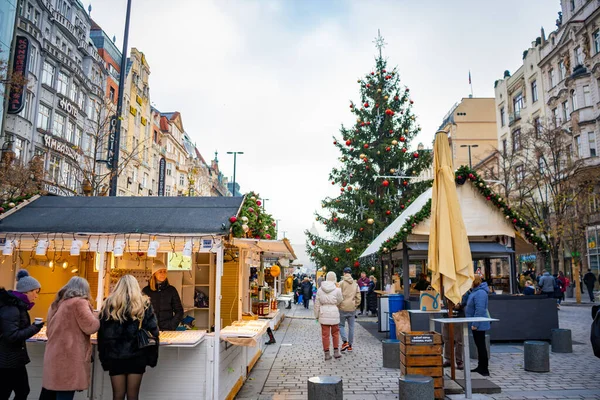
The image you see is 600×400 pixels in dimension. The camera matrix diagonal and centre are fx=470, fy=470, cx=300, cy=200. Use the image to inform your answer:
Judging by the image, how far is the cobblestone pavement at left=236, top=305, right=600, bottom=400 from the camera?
7449 mm

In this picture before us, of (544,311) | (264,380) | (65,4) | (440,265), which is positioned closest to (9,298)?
(264,380)

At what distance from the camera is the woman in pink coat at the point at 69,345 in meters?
5.01

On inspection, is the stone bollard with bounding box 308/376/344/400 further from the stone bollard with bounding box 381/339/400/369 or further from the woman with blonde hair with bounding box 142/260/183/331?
the stone bollard with bounding box 381/339/400/369

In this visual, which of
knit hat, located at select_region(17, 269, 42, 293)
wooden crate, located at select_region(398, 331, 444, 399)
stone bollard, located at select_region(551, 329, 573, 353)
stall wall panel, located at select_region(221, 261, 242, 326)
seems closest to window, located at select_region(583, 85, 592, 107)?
stone bollard, located at select_region(551, 329, 573, 353)

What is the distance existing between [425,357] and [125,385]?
14.4 ft

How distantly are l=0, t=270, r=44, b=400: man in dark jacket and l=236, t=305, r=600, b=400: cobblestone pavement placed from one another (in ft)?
10.8

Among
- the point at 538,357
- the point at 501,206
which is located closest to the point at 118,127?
the point at 501,206

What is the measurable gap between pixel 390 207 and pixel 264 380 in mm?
16016

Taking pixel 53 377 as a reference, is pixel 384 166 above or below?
above

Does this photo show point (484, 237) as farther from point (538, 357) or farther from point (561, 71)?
point (561, 71)

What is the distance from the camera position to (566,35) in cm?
3612

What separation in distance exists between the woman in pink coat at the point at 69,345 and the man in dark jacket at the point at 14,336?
242mm

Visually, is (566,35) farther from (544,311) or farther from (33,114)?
(33,114)

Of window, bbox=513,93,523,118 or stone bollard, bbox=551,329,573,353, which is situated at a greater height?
window, bbox=513,93,523,118
